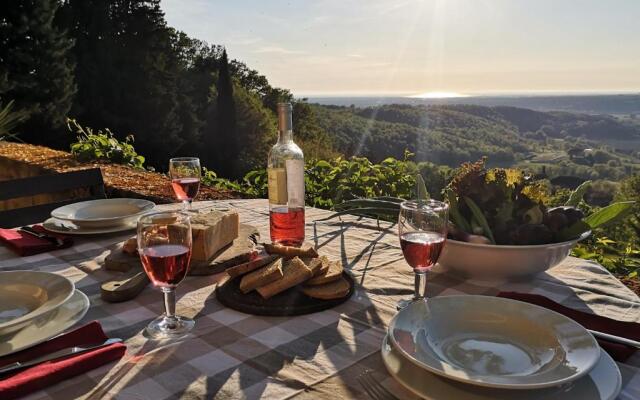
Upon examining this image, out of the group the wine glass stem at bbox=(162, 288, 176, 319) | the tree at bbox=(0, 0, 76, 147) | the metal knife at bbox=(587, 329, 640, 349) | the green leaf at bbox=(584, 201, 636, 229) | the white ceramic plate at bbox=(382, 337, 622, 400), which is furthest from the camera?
the tree at bbox=(0, 0, 76, 147)

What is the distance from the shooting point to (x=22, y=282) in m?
0.94

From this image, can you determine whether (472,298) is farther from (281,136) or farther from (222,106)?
(222,106)

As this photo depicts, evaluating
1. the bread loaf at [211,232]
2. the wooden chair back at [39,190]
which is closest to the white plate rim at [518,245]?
the bread loaf at [211,232]

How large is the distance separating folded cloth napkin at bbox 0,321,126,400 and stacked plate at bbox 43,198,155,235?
0.69m

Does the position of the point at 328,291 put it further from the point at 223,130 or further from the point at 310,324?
the point at 223,130

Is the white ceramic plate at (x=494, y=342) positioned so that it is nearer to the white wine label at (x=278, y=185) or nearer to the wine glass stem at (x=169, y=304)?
the wine glass stem at (x=169, y=304)

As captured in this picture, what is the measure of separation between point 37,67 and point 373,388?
611 inches

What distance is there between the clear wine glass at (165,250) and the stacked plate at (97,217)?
0.69 metres

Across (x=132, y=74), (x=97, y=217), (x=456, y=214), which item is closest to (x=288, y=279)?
(x=456, y=214)

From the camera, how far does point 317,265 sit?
1.01m

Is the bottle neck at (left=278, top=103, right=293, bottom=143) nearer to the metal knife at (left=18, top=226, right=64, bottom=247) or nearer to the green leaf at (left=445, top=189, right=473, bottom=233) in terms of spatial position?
the green leaf at (left=445, top=189, right=473, bottom=233)

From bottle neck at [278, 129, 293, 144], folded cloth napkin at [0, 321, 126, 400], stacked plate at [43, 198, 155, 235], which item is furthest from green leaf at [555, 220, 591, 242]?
stacked plate at [43, 198, 155, 235]

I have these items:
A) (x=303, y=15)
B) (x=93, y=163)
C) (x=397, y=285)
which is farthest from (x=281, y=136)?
(x=303, y=15)

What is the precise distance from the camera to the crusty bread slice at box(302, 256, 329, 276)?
1002mm
